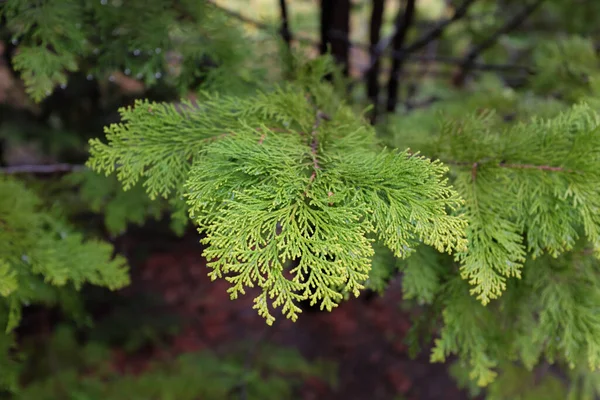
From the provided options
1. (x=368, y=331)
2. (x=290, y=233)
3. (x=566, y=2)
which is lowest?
(x=368, y=331)

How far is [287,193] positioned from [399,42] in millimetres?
2641

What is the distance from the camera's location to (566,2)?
3.32 meters

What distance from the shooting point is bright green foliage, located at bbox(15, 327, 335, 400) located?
9.13 ft

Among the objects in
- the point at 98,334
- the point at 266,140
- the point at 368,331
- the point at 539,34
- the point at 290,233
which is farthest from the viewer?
the point at 368,331

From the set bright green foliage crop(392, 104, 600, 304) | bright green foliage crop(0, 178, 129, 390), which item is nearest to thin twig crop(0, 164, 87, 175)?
bright green foliage crop(0, 178, 129, 390)

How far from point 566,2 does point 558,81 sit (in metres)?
1.66

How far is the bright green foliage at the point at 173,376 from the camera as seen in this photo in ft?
9.13

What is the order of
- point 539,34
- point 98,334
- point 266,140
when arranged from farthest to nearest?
point 539,34 < point 98,334 < point 266,140

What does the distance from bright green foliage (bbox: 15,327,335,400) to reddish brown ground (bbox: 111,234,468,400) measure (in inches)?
12.8

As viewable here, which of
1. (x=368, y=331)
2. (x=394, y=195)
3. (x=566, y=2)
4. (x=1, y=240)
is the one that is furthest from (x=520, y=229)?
(x=368, y=331)

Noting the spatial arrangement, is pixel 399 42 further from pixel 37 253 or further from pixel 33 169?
pixel 37 253

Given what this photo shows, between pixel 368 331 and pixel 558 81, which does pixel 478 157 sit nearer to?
pixel 558 81

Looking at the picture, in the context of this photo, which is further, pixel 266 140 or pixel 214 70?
pixel 214 70

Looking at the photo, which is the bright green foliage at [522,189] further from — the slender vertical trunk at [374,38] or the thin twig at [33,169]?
the thin twig at [33,169]
